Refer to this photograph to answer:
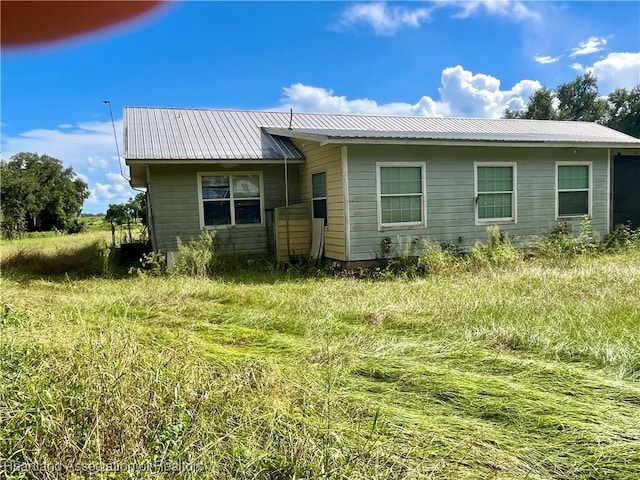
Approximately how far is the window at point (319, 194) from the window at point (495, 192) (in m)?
3.34

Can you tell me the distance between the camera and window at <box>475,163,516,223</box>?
9547 millimetres

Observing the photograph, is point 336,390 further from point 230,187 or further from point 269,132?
point 269,132

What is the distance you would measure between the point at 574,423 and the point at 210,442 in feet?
6.52

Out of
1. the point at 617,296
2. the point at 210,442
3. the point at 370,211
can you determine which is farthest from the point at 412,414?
the point at 370,211

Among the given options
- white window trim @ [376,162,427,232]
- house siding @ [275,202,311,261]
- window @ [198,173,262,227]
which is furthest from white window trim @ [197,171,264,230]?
white window trim @ [376,162,427,232]

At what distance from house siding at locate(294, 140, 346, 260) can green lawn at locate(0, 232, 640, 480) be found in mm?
3509

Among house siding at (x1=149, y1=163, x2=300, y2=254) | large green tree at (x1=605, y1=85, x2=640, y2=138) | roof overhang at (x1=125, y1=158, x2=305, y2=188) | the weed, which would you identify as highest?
large green tree at (x1=605, y1=85, x2=640, y2=138)

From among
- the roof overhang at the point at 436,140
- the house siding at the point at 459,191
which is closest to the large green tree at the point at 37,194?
the roof overhang at the point at 436,140

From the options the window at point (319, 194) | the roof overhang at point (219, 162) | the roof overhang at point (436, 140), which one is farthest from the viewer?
the window at point (319, 194)

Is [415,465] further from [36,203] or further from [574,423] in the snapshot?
[36,203]

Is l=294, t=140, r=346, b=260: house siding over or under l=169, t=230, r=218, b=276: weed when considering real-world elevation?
over

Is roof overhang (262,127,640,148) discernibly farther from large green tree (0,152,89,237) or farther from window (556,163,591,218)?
large green tree (0,152,89,237)

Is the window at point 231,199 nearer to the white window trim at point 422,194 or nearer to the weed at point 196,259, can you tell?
the weed at point 196,259

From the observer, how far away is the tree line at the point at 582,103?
103 ft
